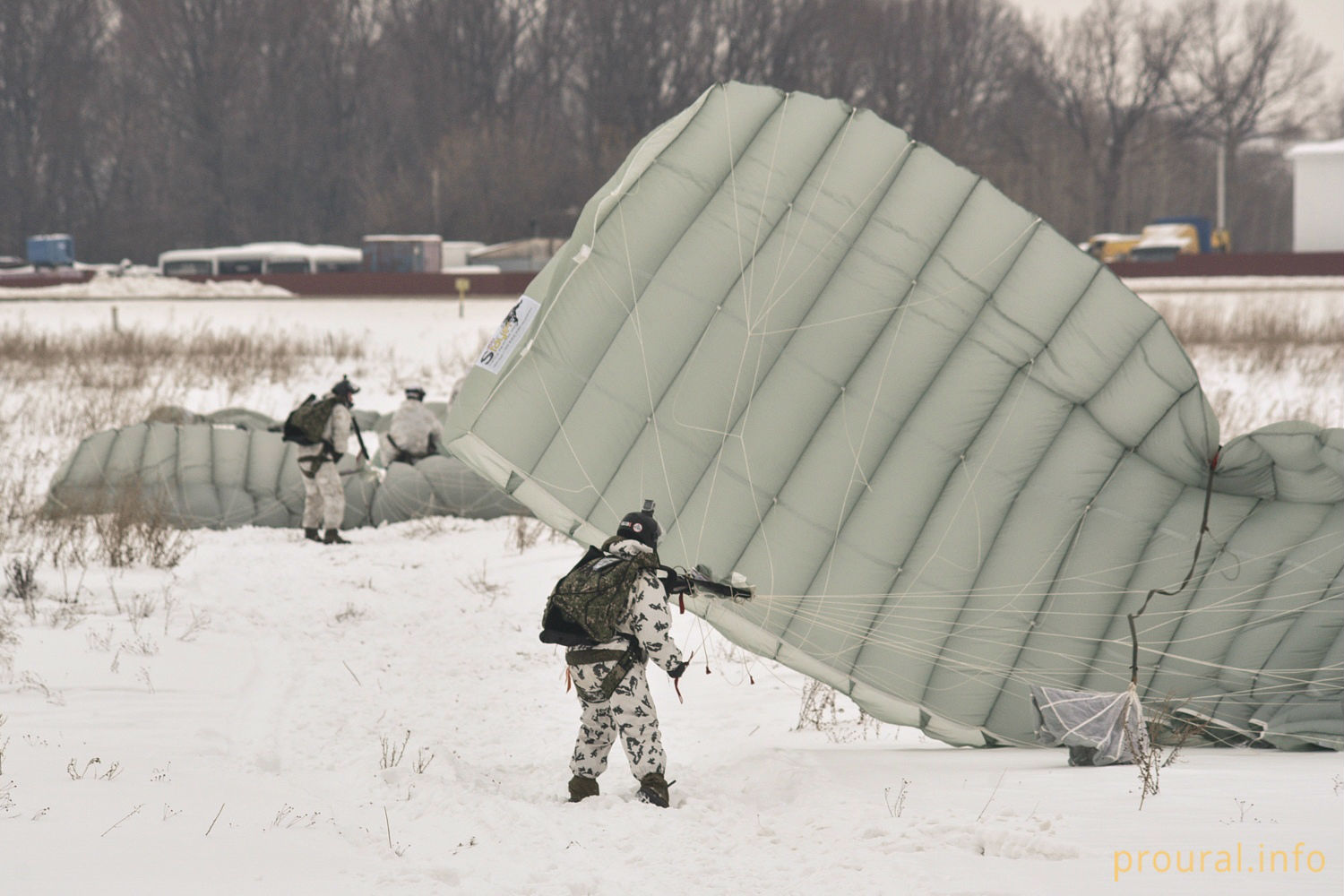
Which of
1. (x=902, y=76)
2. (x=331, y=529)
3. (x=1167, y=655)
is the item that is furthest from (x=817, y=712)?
(x=902, y=76)

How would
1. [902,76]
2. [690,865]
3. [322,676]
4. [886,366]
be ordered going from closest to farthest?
[690,865] → [886,366] → [322,676] → [902,76]

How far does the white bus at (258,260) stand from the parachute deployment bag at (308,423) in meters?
31.2

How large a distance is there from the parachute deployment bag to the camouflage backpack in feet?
19.9

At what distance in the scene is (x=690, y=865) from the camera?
13.6ft

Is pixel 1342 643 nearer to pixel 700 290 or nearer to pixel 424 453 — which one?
pixel 700 290

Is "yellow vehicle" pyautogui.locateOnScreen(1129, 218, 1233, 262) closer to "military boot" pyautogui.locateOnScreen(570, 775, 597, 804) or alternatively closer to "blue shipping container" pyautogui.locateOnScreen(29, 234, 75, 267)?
"military boot" pyautogui.locateOnScreen(570, 775, 597, 804)

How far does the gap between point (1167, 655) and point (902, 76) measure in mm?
54022

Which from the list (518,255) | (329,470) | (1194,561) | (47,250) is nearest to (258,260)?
(518,255)

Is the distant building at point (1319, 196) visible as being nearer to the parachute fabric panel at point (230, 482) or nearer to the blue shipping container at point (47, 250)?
the parachute fabric panel at point (230, 482)

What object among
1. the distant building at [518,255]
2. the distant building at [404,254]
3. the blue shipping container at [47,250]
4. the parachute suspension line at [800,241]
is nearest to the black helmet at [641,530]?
the parachute suspension line at [800,241]

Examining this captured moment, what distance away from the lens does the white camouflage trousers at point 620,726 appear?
482 cm

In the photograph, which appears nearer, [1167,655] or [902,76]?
[1167,655]

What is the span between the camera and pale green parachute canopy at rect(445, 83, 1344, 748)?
5.84 metres

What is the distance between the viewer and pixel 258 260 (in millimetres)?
40781
